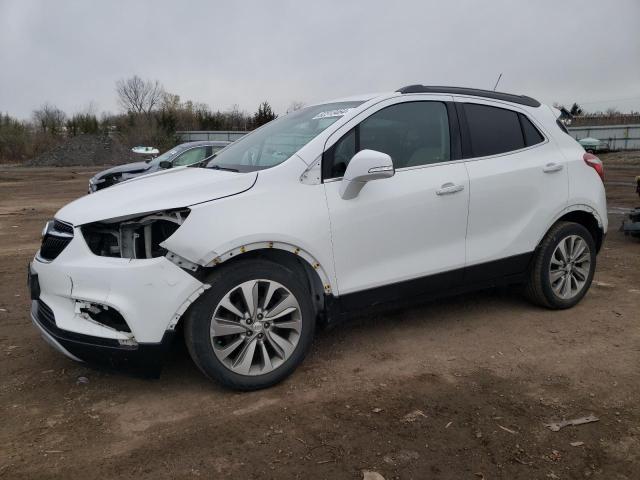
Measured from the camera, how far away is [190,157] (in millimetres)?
11539

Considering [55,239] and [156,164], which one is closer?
[55,239]

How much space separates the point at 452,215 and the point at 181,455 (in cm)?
240

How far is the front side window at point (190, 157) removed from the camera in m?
11.4

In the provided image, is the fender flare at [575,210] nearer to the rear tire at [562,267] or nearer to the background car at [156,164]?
the rear tire at [562,267]

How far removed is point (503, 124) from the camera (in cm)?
438

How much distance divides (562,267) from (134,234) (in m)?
3.49

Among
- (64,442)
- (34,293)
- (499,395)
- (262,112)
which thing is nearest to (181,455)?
(64,442)

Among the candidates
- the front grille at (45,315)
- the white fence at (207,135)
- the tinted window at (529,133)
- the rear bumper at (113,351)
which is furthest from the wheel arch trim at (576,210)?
the white fence at (207,135)

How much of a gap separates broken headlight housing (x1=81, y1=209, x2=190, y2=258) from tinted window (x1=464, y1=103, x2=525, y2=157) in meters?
2.32

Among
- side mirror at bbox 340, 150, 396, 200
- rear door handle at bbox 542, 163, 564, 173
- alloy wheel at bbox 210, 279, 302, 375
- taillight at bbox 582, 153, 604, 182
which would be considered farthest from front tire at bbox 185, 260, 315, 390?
taillight at bbox 582, 153, 604, 182

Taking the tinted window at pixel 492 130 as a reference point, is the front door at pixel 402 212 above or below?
below

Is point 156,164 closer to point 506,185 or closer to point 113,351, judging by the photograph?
point 506,185

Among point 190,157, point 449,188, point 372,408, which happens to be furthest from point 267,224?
point 190,157

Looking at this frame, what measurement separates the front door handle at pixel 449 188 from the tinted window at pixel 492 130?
372mm
